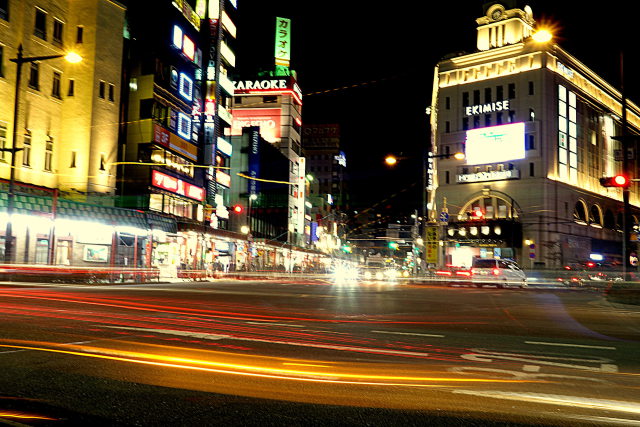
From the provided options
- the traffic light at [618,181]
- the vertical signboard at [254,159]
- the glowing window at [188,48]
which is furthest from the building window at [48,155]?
the vertical signboard at [254,159]

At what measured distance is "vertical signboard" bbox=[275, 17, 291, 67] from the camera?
89938mm

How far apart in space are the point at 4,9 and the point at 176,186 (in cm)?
1888

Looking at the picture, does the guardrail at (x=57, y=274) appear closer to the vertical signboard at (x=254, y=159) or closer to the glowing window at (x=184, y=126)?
the glowing window at (x=184, y=126)

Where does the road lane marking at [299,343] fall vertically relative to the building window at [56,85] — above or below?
below

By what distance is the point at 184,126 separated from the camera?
47.0 meters

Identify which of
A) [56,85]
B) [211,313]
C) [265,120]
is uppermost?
[265,120]

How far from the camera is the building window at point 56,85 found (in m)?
33.5

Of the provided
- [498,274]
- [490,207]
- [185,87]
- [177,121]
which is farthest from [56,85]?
[490,207]

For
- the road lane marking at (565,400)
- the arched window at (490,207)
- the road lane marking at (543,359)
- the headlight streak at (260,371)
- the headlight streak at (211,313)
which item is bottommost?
the headlight streak at (211,313)

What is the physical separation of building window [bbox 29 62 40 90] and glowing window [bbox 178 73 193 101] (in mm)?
15020

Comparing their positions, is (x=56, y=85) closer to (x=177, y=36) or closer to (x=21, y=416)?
(x=177, y=36)

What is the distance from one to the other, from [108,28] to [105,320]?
105 feet

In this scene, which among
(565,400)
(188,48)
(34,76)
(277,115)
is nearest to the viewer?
(565,400)

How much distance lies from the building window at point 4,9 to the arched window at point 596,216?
78664mm
